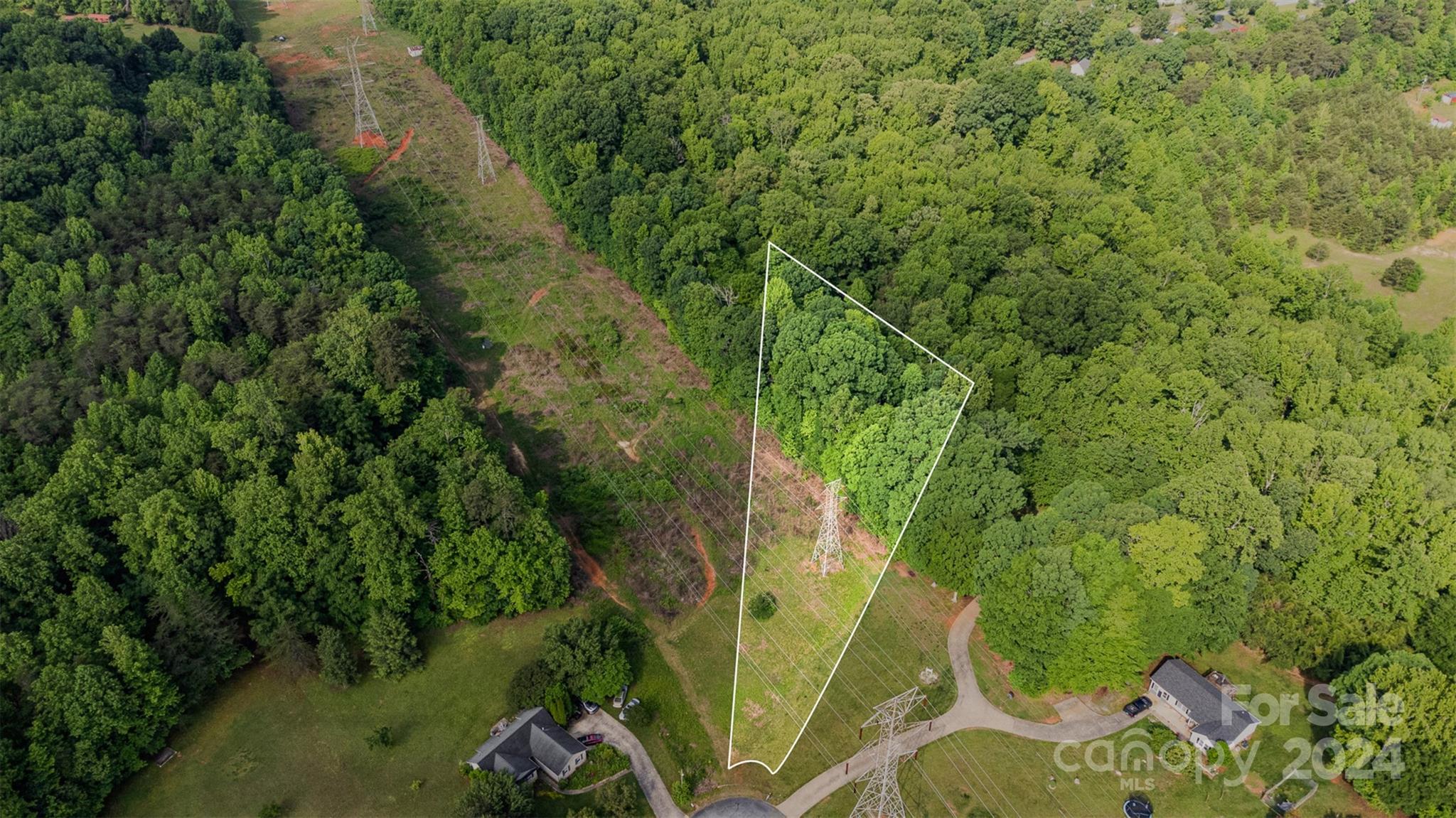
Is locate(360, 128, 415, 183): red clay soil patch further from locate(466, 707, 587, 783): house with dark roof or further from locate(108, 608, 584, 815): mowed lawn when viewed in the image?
locate(466, 707, 587, 783): house with dark roof

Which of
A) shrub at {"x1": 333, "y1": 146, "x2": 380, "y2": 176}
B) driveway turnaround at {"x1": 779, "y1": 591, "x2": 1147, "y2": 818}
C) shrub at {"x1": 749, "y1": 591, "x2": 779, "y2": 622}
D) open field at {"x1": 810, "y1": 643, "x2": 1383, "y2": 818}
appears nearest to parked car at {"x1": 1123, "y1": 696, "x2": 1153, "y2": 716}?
driveway turnaround at {"x1": 779, "y1": 591, "x2": 1147, "y2": 818}

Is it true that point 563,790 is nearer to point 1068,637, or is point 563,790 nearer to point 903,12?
point 1068,637

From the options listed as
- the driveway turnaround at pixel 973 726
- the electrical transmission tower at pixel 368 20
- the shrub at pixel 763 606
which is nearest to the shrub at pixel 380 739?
the driveway turnaround at pixel 973 726

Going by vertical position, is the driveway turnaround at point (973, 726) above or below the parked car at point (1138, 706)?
below

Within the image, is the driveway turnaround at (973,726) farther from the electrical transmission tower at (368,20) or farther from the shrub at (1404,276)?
the electrical transmission tower at (368,20)

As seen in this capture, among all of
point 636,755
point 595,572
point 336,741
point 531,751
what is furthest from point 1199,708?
point 336,741

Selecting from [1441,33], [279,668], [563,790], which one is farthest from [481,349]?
[1441,33]
